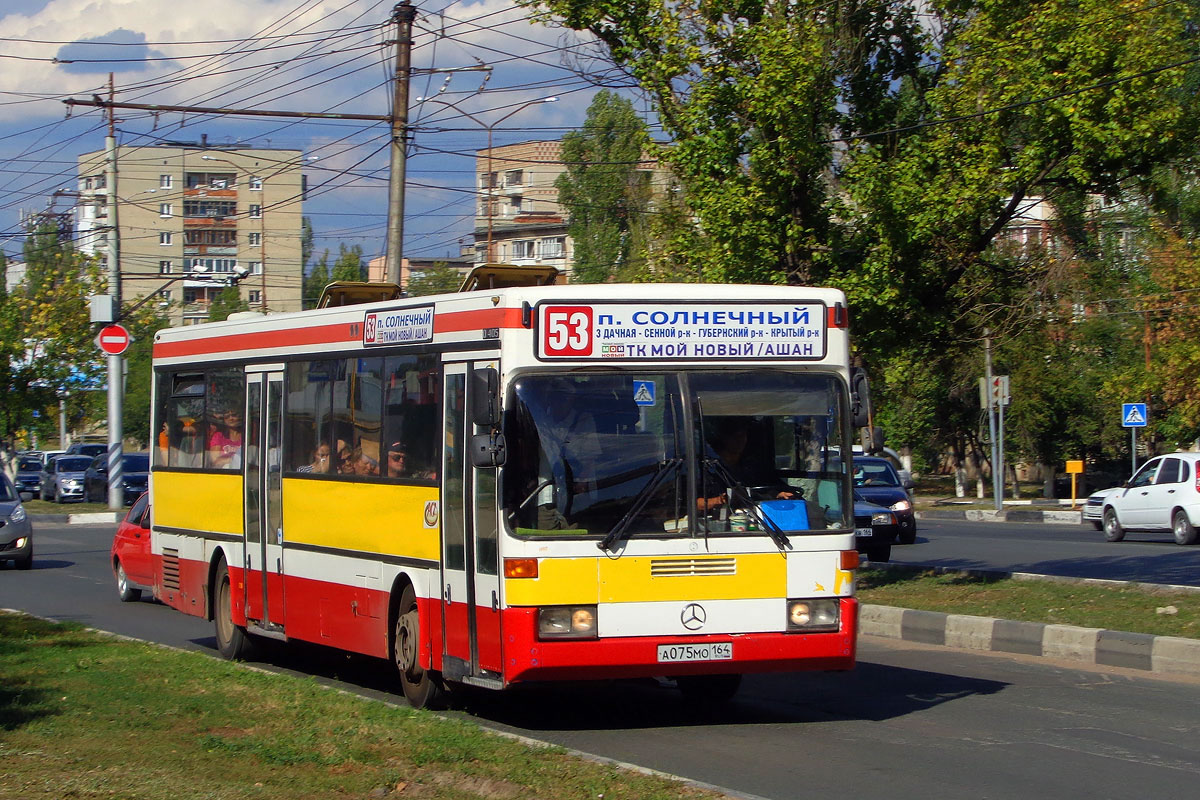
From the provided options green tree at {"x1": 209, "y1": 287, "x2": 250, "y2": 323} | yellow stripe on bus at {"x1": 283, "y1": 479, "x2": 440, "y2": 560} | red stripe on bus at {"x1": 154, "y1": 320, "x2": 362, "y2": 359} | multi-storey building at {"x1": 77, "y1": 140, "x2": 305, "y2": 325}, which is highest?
multi-storey building at {"x1": 77, "y1": 140, "x2": 305, "y2": 325}

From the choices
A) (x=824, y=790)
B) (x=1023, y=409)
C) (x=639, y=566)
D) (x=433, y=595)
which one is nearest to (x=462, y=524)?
(x=433, y=595)

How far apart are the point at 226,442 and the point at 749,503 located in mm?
6205

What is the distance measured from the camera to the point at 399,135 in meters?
22.5

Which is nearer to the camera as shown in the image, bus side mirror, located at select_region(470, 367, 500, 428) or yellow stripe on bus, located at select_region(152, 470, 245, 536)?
bus side mirror, located at select_region(470, 367, 500, 428)

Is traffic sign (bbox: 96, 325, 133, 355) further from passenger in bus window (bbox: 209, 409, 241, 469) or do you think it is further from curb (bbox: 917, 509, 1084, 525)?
passenger in bus window (bbox: 209, 409, 241, 469)

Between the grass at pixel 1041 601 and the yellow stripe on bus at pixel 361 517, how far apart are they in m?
6.82

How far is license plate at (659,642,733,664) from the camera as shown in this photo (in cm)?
877

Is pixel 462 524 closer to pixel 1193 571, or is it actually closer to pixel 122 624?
pixel 122 624

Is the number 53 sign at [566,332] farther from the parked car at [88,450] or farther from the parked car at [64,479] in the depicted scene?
the parked car at [88,450]

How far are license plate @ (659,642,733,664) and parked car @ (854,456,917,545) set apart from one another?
55.5 feet

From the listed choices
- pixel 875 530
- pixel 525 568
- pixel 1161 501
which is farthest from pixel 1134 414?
pixel 525 568

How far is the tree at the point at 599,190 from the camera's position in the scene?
6731 cm

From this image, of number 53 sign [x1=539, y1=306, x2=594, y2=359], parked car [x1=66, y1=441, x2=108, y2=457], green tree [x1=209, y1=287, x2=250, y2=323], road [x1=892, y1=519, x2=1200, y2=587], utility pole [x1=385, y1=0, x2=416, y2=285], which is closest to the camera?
number 53 sign [x1=539, y1=306, x2=594, y2=359]

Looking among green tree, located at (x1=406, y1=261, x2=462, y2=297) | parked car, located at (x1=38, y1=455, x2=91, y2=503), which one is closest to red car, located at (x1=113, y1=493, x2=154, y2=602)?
parked car, located at (x1=38, y1=455, x2=91, y2=503)
